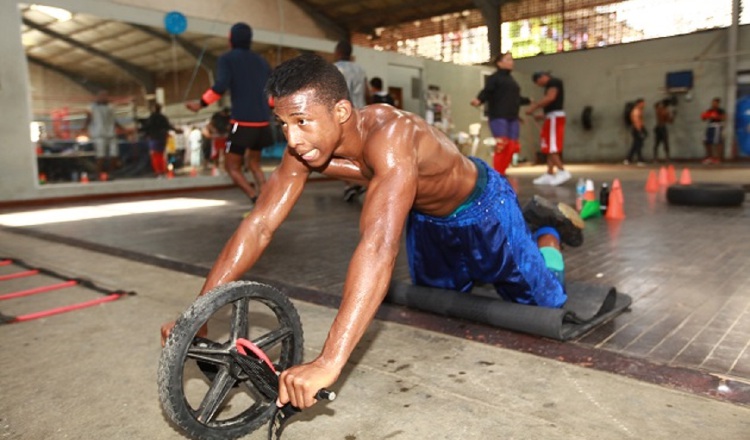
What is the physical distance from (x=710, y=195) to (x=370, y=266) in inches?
238

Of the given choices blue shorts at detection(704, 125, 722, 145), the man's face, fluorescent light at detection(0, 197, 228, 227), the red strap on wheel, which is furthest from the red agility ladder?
blue shorts at detection(704, 125, 722, 145)

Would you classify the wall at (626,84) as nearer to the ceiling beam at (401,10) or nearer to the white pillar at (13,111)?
the ceiling beam at (401,10)

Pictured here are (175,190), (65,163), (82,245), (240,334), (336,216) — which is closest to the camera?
(240,334)

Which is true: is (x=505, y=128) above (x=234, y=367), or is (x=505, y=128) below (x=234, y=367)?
above

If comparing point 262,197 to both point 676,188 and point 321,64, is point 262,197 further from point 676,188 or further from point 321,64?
point 676,188

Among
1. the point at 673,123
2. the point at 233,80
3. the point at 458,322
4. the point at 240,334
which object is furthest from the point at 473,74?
the point at 240,334

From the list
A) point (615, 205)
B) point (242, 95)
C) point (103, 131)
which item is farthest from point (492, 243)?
point (103, 131)

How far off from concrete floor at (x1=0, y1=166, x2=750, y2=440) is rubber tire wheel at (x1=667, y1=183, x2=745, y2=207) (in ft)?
8.49

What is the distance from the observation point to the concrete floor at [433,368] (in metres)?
1.61

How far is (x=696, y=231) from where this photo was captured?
4730mm

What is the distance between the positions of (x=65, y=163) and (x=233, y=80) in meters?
5.36

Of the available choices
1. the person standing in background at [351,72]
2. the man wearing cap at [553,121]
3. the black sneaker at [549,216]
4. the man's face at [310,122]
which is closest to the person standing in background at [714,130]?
the man wearing cap at [553,121]

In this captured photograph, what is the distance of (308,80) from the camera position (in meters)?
1.50

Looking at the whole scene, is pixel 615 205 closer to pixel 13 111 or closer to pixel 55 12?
pixel 13 111
